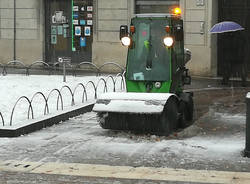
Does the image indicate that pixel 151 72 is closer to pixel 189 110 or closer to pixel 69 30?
pixel 189 110

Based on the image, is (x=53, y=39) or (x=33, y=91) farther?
(x=53, y=39)

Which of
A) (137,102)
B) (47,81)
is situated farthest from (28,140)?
(47,81)

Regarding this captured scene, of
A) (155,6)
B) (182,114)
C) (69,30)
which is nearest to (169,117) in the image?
(182,114)

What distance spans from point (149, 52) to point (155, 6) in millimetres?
11409

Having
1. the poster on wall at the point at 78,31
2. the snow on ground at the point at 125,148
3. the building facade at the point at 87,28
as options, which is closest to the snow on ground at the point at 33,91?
the snow on ground at the point at 125,148

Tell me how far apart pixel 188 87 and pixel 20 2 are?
982cm

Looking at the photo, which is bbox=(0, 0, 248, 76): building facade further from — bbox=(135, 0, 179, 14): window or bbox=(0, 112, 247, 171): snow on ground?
bbox=(0, 112, 247, 171): snow on ground

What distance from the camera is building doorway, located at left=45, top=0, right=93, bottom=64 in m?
23.5

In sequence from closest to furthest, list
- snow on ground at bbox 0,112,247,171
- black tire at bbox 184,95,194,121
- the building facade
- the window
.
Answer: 1. snow on ground at bbox 0,112,247,171
2. black tire at bbox 184,95,194,121
3. the building facade
4. the window

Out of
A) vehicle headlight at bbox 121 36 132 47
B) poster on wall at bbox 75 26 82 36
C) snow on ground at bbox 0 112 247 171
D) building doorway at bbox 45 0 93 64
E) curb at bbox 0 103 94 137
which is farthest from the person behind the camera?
poster on wall at bbox 75 26 82 36

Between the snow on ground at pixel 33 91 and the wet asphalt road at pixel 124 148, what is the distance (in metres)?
1.26

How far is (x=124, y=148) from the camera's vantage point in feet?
30.4

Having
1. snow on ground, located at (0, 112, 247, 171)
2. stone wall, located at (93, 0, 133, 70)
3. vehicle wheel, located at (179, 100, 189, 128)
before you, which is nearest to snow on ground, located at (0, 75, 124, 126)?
snow on ground, located at (0, 112, 247, 171)

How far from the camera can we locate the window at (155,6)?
22016mm
